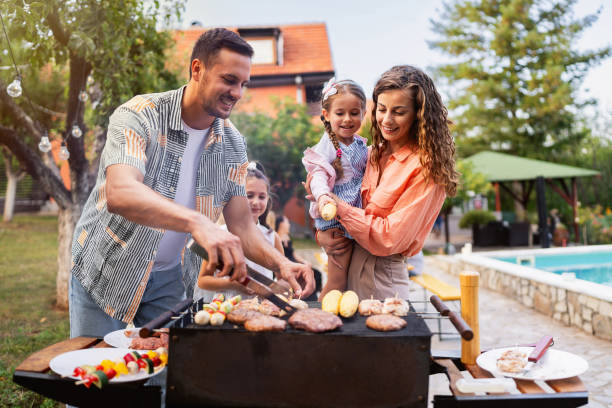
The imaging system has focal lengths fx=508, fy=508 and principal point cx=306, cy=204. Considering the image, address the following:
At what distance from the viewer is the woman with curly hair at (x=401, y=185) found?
2.09 metres

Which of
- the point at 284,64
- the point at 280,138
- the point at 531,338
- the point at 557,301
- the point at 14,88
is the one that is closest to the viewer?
the point at 14,88

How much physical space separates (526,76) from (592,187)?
18.0 ft

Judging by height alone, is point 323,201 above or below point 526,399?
above

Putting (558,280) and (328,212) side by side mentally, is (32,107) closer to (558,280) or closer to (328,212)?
(328,212)

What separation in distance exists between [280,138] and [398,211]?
13494 millimetres

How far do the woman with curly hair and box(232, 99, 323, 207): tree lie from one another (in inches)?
485

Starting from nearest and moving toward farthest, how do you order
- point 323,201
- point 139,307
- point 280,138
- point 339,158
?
point 323,201 → point 139,307 → point 339,158 → point 280,138

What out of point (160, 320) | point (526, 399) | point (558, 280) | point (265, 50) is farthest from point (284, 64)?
point (526, 399)

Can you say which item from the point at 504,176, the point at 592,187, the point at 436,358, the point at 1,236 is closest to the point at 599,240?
the point at 504,176

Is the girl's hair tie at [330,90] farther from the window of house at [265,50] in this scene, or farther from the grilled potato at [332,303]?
the window of house at [265,50]

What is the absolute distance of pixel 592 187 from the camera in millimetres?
20922

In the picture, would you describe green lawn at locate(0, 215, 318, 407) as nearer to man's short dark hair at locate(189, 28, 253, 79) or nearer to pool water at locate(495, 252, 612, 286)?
man's short dark hair at locate(189, 28, 253, 79)

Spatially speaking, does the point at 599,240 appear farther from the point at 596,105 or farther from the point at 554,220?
the point at 596,105

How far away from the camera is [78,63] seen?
17.8 feet
